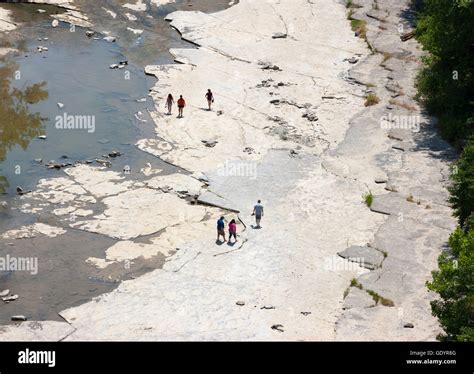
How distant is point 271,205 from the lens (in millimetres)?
28500

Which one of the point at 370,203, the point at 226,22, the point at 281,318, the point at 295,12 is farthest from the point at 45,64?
the point at 281,318

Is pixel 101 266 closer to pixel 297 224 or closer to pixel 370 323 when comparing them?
pixel 297 224

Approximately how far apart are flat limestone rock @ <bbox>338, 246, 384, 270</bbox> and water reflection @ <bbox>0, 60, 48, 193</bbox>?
41.5ft

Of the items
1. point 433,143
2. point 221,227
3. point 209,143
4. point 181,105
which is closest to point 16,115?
point 181,105

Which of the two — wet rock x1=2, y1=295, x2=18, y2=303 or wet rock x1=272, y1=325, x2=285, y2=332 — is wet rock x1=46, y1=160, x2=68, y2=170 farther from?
wet rock x1=272, y1=325, x2=285, y2=332

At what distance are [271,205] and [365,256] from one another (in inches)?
182

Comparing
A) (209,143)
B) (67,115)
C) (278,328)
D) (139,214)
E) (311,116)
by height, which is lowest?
(278,328)

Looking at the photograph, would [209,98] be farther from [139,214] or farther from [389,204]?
[389,204]

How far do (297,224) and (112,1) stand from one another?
2689cm

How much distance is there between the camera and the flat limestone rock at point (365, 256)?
24.7 metres

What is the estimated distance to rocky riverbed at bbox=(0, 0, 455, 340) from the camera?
2203cm

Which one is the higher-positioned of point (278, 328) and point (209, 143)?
point (209, 143)

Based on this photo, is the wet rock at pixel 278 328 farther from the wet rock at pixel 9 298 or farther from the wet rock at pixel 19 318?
the wet rock at pixel 9 298

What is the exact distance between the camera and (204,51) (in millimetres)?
42688
